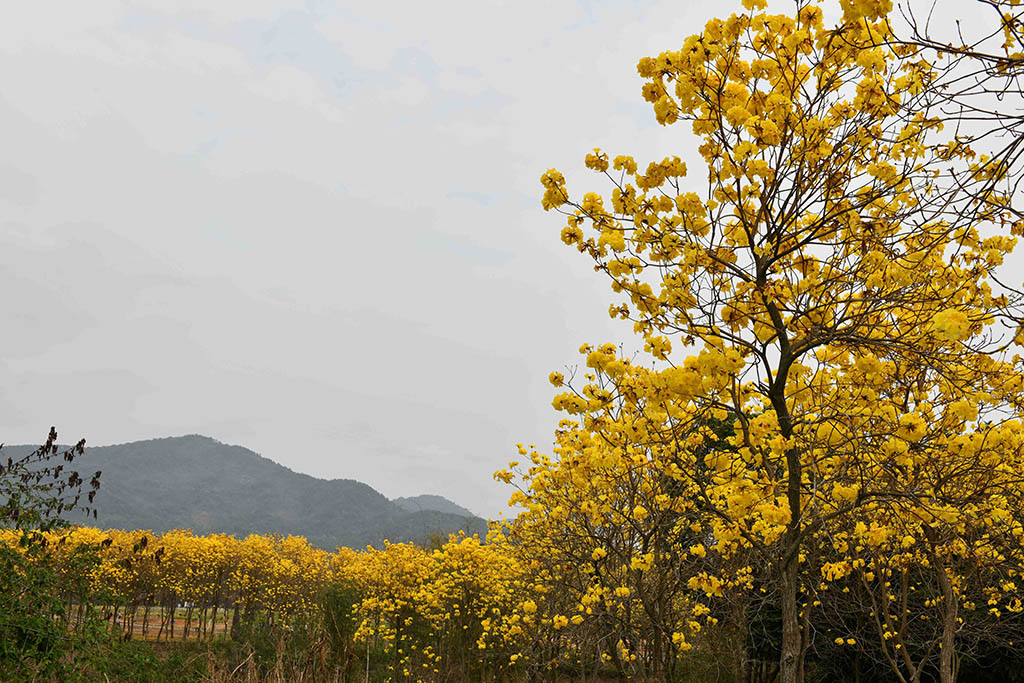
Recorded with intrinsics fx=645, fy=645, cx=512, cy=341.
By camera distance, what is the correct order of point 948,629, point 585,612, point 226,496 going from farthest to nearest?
point 226,496, point 585,612, point 948,629

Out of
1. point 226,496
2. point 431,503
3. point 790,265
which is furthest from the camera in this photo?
point 431,503

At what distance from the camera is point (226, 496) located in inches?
6127

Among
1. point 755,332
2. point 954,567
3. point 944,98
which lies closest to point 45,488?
point 755,332

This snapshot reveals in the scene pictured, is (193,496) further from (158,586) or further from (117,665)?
(117,665)

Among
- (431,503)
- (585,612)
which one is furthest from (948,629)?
(431,503)

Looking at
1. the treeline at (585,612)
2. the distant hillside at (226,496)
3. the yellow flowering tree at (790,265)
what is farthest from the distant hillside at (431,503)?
the yellow flowering tree at (790,265)

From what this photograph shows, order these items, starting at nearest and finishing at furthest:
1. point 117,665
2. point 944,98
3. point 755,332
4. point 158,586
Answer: point 944,98, point 755,332, point 117,665, point 158,586

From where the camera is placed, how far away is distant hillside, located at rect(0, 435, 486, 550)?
113663 millimetres

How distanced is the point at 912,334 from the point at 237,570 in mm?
23304

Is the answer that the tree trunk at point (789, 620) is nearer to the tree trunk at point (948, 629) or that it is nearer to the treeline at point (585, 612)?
the treeline at point (585, 612)

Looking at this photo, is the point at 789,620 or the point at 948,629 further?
the point at 948,629

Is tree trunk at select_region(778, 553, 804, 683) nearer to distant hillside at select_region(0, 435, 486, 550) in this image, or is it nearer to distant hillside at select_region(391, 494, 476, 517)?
→ distant hillside at select_region(0, 435, 486, 550)

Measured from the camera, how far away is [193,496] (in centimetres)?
15088

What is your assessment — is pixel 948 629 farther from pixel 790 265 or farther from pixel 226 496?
pixel 226 496
